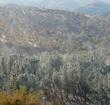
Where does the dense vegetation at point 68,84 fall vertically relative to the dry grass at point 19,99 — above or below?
below

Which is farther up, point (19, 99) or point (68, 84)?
point (19, 99)

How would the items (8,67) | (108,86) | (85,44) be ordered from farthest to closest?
(85,44)
(8,67)
(108,86)

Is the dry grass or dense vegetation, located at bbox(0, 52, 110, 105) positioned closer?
the dry grass

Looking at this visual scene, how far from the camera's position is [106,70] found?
86.7 metres

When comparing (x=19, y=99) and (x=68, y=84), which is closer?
(x=19, y=99)

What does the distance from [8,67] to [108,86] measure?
77.5 ft

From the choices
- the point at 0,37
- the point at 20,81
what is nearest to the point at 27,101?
the point at 20,81

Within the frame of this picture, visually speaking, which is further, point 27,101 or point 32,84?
point 32,84

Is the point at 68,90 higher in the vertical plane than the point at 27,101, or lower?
lower

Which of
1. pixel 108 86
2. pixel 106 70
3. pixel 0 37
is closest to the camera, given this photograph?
pixel 108 86

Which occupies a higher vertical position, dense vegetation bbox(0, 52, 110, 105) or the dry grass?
the dry grass

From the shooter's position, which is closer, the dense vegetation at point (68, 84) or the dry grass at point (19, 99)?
the dry grass at point (19, 99)

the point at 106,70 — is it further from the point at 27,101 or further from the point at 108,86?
the point at 27,101

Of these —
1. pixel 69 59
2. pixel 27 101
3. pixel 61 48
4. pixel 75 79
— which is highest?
pixel 27 101
